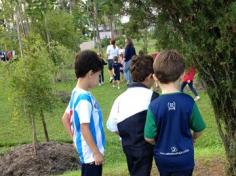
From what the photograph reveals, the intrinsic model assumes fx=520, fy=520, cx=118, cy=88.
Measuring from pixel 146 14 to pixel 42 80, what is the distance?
15.7 ft

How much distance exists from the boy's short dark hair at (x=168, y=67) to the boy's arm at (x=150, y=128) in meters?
0.28

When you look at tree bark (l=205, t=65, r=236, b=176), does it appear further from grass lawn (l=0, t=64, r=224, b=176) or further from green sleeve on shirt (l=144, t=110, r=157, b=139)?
green sleeve on shirt (l=144, t=110, r=157, b=139)

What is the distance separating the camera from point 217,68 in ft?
16.3

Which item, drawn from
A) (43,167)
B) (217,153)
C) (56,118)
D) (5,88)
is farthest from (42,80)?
(56,118)

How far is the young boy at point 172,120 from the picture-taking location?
385 centimetres

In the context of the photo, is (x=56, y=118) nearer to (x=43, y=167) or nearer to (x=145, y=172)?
(x=43, y=167)

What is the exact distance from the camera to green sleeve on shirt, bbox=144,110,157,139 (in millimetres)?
3910

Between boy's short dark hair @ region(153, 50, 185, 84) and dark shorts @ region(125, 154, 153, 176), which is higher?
boy's short dark hair @ region(153, 50, 185, 84)

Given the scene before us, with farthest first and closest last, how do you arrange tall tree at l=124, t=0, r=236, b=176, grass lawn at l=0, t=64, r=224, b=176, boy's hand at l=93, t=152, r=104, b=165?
1. grass lawn at l=0, t=64, r=224, b=176
2. tall tree at l=124, t=0, r=236, b=176
3. boy's hand at l=93, t=152, r=104, b=165

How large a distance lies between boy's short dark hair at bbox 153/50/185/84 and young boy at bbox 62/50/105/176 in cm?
71

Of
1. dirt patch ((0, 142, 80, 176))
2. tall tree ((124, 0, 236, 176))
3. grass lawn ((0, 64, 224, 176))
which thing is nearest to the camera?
tall tree ((124, 0, 236, 176))

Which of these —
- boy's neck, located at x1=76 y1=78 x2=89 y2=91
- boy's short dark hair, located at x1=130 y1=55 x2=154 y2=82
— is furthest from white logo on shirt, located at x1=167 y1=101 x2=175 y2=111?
boy's neck, located at x1=76 y1=78 x2=89 y2=91

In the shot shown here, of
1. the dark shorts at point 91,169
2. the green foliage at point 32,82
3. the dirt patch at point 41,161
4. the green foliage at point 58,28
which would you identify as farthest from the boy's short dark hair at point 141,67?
the green foliage at point 58,28

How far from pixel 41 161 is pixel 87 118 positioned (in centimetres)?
527
